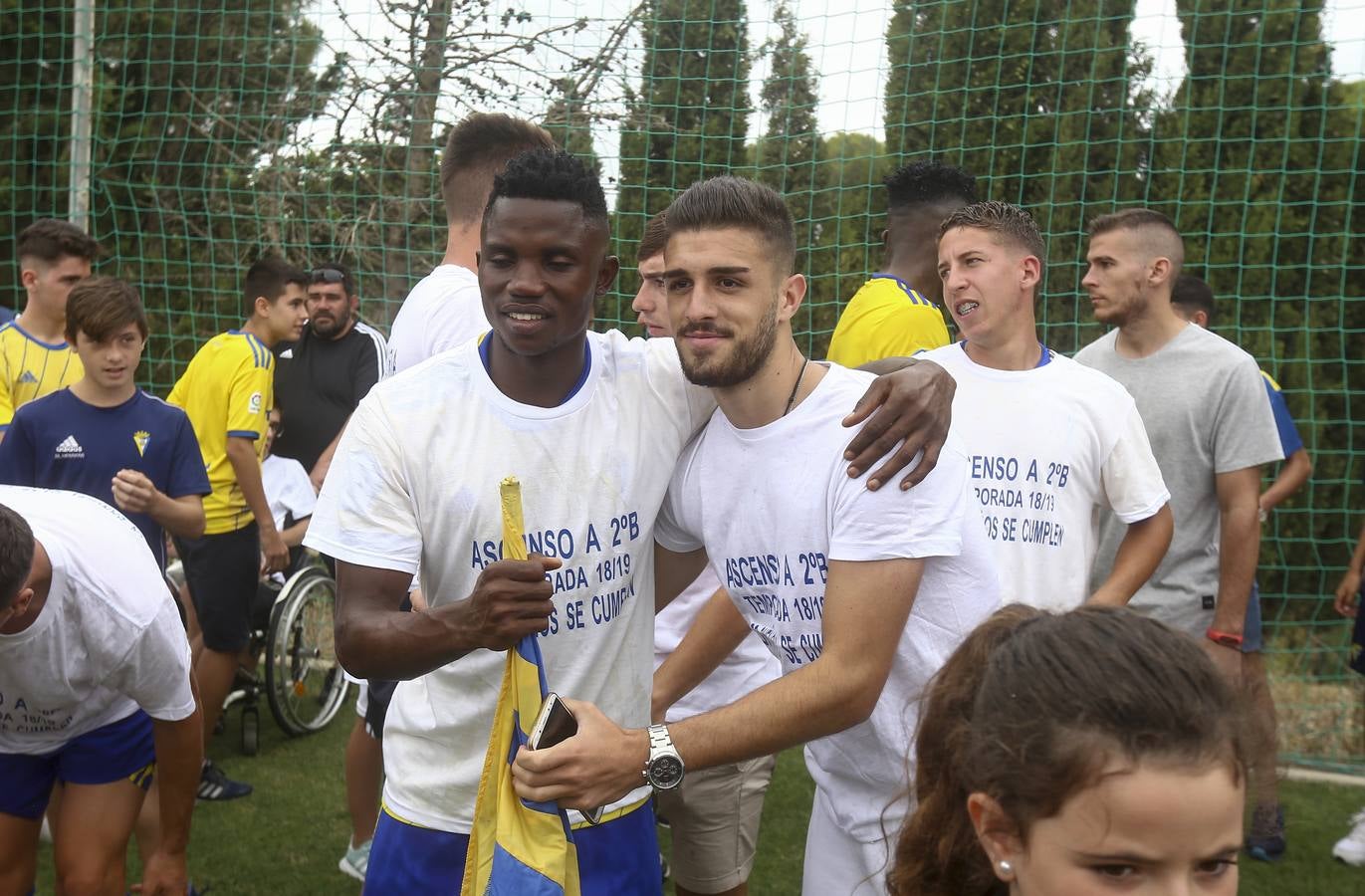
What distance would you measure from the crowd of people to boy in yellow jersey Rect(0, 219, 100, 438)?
1128mm

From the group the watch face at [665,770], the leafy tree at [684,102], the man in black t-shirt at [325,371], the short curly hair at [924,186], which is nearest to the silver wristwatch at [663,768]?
the watch face at [665,770]

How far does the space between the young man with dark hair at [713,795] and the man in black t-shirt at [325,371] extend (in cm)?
278

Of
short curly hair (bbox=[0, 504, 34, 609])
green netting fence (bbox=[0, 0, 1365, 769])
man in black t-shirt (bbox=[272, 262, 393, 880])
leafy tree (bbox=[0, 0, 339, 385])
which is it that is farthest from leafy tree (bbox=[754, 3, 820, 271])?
short curly hair (bbox=[0, 504, 34, 609])

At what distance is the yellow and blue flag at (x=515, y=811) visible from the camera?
1.92 metres

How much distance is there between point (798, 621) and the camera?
2168 mm

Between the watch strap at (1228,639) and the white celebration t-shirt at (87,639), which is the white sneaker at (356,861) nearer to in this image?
the white celebration t-shirt at (87,639)

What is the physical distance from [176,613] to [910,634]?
1751 mm

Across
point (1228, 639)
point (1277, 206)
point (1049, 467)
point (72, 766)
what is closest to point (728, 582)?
point (1049, 467)

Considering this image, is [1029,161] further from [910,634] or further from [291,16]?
[910,634]

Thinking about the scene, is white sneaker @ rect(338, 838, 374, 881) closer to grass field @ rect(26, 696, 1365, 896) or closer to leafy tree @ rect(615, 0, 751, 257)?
grass field @ rect(26, 696, 1365, 896)

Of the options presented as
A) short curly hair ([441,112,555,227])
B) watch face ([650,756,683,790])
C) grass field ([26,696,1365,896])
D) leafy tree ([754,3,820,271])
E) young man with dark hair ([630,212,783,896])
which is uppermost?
leafy tree ([754,3,820,271])

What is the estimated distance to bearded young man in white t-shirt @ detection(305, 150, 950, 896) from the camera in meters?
2.04

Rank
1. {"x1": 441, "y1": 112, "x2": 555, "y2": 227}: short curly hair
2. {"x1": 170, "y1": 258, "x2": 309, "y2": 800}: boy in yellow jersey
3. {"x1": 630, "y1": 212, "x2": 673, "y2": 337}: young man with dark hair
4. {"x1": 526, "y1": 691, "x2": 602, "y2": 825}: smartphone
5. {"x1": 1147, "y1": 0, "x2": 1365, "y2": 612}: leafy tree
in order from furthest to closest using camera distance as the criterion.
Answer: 1. {"x1": 1147, "y1": 0, "x2": 1365, "y2": 612}: leafy tree
2. {"x1": 170, "y1": 258, "x2": 309, "y2": 800}: boy in yellow jersey
3. {"x1": 630, "y1": 212, "x2": 673, "y2": 337}: young man with dark hair
4. {"x1": 441, "y1": 112, "x2": 555, "y2": 227}: short curly hair
5. {"x1": 526, "y1": 691, "x2": 602, "y2": 825}: smartphone

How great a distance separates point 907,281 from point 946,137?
3.35 m
